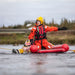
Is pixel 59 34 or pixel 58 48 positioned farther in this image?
pixel 59 34

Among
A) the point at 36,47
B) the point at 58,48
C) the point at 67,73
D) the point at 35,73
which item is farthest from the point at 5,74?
the point at 58,48

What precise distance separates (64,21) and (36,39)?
1458 centimetres

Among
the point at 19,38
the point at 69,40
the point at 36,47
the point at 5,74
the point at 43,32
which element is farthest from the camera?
the point at 19,38

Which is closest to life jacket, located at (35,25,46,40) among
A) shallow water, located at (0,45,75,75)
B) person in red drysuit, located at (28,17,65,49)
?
person in red drysuit, located at (28,17,65,49)

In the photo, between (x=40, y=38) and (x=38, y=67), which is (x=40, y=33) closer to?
(x=40, y=38)

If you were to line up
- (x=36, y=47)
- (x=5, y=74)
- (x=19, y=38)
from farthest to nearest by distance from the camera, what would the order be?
(x=19, y=38) → (x=36, y=47) → (x=5, y=74)

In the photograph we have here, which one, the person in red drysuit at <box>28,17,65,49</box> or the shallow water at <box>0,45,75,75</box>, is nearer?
the shallow water at <box>0,45,75,75</box>

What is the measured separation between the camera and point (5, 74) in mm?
4484

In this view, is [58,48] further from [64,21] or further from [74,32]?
[64,21]

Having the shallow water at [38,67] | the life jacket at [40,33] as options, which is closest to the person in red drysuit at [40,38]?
the life jacket at [40,33]

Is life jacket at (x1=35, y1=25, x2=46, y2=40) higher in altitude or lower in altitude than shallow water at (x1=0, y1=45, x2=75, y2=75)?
higher

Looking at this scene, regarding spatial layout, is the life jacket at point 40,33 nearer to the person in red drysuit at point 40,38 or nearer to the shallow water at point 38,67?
the person in red drysuit at point 40,38

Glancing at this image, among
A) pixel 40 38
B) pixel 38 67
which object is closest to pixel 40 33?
pixel 40 38

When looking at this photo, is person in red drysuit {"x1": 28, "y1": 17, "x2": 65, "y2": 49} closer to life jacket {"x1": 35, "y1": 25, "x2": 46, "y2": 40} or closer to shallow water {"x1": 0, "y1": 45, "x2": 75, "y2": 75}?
life jacket {"x1": 35, "y1": 25, "x2": 46, "y2": 40}
